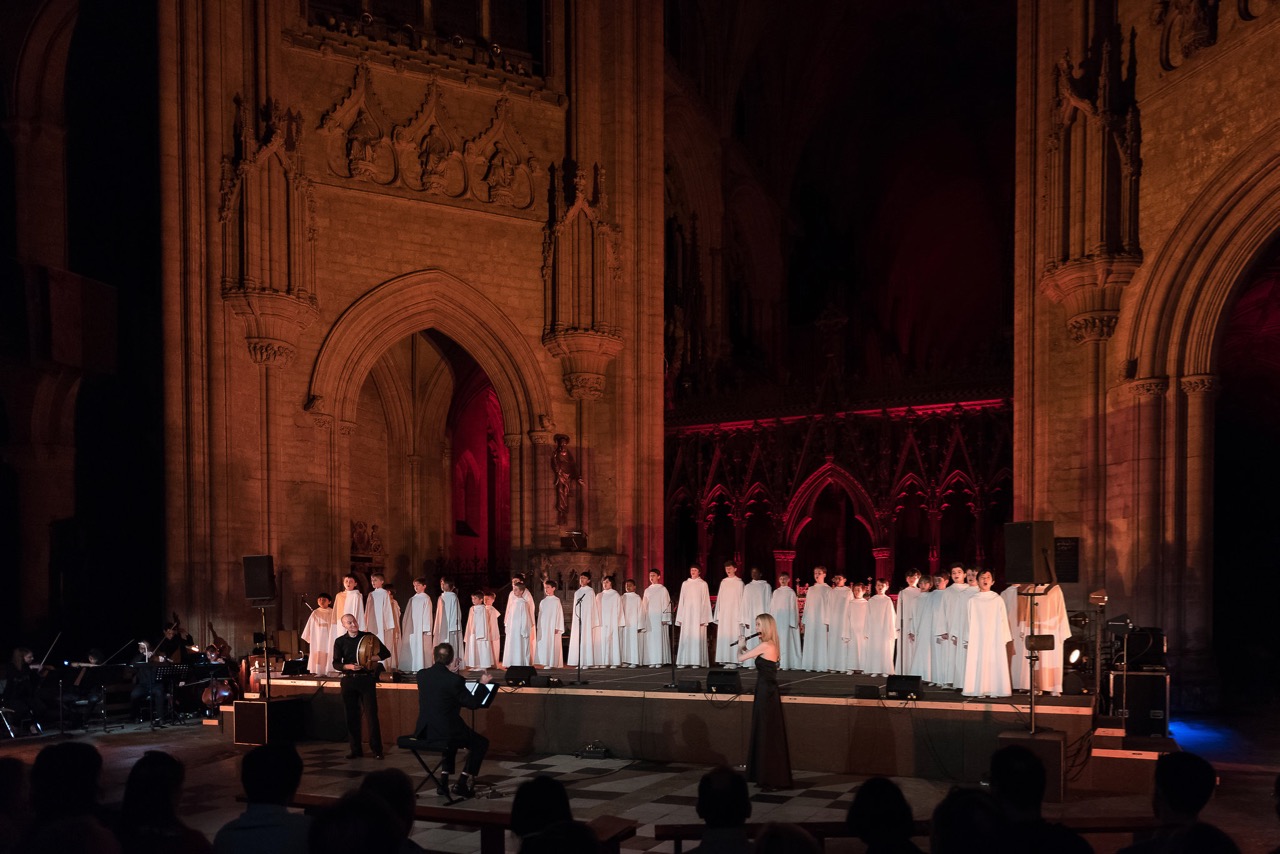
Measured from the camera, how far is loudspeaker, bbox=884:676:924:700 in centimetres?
1101

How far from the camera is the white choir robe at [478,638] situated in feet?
56.9

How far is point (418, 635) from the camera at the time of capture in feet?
57.7

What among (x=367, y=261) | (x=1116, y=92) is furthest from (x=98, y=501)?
(x=1116, y=92)

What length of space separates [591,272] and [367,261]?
13.1 feet

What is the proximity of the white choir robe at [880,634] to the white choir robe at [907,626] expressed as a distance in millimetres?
247

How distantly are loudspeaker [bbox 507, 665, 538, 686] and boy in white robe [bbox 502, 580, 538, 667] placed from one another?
4.76m

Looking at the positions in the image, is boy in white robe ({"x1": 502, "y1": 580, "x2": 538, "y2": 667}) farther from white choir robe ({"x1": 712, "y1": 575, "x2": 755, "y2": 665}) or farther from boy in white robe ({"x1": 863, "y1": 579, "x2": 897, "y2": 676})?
boy in white robe ({"x1": 863, "y1": 579, "x2": 897, "y2": 676})

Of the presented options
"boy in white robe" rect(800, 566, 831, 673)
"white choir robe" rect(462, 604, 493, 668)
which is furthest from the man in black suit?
"boy in white robe" rect(800, 566, 831, 673)

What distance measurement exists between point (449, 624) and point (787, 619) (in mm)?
5173

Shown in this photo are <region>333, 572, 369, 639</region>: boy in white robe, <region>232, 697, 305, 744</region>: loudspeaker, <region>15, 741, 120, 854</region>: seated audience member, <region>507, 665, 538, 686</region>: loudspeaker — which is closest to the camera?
<region>15, 741, 120, 854</region>: seated audience member

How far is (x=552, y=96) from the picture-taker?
21172mm

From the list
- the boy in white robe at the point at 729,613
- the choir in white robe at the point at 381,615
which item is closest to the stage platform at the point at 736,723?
the choir in white robe at the point at 381,615

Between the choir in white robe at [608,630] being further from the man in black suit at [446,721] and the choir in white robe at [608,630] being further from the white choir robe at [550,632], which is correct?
the man in black suit at [446,721]

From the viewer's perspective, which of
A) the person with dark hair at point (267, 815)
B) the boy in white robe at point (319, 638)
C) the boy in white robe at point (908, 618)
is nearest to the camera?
the person with dark hair at point (267, 815)
